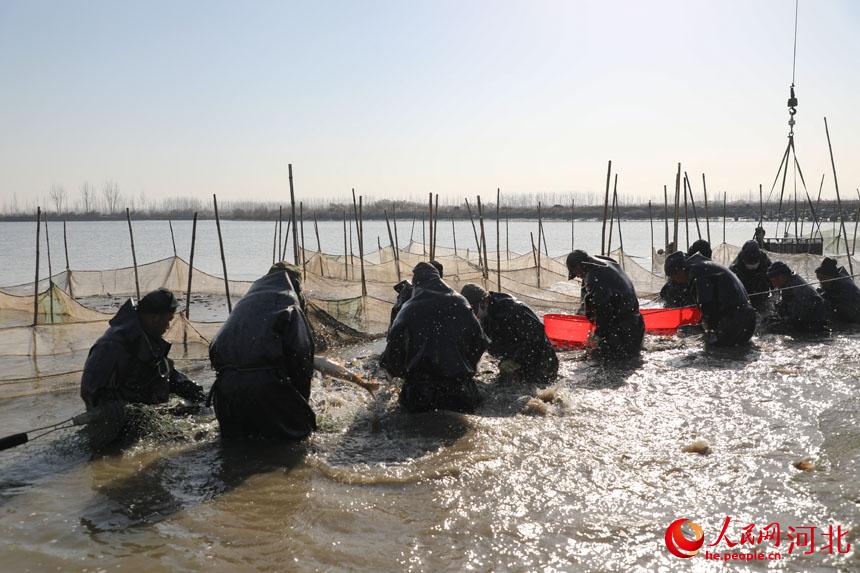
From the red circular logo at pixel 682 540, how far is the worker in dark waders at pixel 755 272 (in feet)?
23.0

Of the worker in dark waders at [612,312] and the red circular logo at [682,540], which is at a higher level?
the worker in dark waders at [612,312]

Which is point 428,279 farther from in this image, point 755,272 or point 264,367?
point 755,272

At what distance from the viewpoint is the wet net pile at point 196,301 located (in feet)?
25.4

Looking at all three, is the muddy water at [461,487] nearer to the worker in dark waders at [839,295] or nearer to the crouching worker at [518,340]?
the crouching worker at [518,340]

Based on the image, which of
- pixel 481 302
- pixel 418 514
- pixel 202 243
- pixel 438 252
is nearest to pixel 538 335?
pixel 481 302

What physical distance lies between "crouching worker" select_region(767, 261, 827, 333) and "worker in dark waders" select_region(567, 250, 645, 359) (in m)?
2.25

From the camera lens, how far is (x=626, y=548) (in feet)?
9.73

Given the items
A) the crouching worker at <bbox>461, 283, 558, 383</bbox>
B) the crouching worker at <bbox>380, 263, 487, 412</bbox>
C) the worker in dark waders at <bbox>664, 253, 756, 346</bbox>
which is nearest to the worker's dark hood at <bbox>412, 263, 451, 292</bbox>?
the crouching worker at <bbox>380, 263, 487, 412</bbox>

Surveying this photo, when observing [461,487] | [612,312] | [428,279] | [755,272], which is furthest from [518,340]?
[755,272]

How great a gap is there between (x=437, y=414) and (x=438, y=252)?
770 inches

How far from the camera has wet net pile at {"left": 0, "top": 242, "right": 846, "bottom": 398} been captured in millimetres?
7750

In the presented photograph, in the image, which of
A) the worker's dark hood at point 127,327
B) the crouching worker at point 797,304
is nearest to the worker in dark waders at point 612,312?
the crouching worker at point 797,304

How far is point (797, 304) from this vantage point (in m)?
8.05

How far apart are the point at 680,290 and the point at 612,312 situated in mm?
3022
